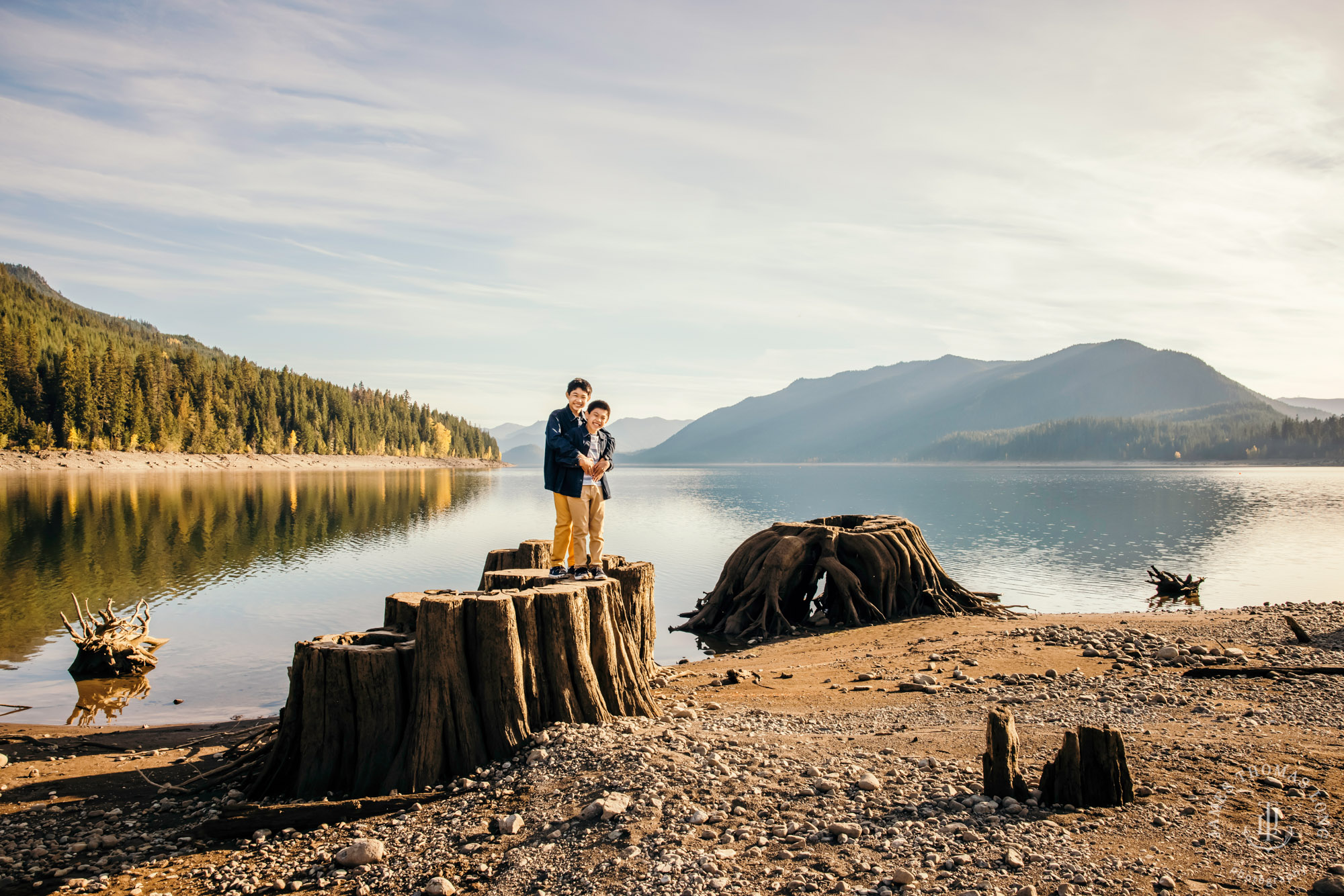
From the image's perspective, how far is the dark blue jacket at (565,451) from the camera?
9.59 metres

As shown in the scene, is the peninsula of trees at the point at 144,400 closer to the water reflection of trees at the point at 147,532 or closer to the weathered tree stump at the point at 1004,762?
the water reflection of trees at the point at 147,532

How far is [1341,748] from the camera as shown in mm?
6836

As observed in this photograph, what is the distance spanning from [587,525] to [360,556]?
993 inches

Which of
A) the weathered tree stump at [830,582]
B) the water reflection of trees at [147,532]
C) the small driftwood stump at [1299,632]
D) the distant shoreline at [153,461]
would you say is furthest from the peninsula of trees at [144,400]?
the small driftwood stump at [1299,632]

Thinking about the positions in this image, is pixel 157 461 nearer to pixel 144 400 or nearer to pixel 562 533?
pixel 144 400

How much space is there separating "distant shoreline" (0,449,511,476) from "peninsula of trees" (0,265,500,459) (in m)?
2.11

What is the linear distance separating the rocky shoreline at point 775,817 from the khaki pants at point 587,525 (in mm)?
2253

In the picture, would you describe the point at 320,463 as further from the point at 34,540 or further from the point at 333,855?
the point at 333,855

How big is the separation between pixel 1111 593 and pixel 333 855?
86.9 feet

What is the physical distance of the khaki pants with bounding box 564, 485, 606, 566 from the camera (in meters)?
9.67

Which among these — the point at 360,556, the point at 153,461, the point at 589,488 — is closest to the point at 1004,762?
the point at 589,488

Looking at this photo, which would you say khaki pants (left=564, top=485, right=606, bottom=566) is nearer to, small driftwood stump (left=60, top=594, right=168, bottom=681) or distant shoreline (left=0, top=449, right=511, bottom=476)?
small driftwood stump (left=60, top=594, right=168, bottom=681)

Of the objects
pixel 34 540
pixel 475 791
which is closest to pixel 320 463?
pixel 34 540

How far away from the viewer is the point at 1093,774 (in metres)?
5.57
